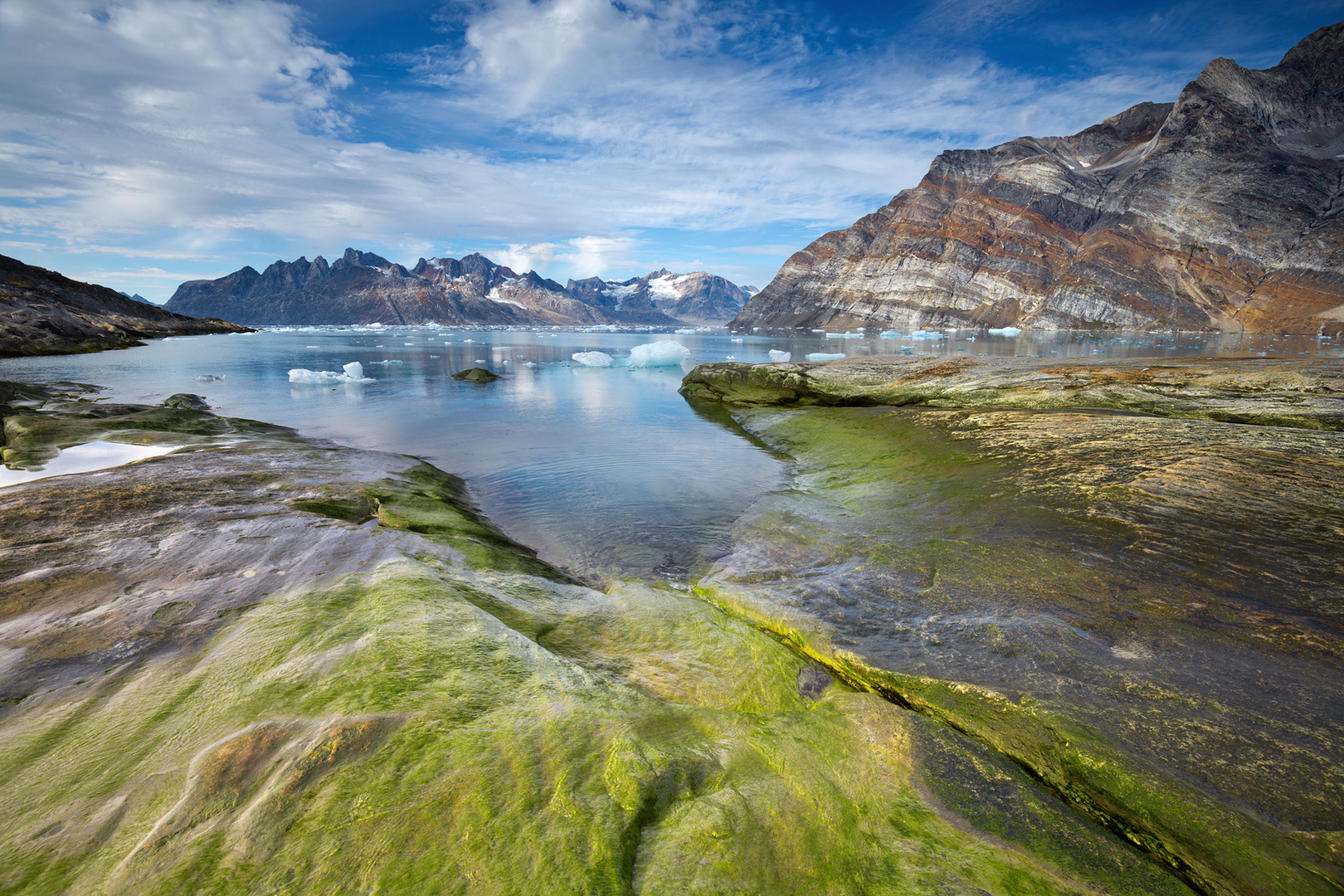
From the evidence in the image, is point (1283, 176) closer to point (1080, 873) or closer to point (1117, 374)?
point (1117, 374)

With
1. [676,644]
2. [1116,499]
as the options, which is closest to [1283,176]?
[1116,499]

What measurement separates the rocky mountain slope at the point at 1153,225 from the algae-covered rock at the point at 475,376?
5826 inches

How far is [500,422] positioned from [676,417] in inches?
319

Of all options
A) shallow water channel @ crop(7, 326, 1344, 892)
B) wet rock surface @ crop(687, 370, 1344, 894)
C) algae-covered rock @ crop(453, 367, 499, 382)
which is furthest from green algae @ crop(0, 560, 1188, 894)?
algae-covered rock @ crop(453, 367, 499, 382)

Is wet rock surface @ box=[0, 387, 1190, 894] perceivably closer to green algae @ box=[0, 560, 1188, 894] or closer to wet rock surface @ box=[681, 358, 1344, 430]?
green algae @ box=[0, 560, 1188, 894]

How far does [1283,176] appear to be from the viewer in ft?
375

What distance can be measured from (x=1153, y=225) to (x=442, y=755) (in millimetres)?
189318

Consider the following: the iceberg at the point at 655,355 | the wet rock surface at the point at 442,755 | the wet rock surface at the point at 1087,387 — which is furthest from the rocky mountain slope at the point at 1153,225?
the wet rock surface at the point at 442,755

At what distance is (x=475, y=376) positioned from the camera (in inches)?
1523

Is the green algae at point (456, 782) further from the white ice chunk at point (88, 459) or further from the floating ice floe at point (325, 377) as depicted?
the floating ice floe at point (325, 377)

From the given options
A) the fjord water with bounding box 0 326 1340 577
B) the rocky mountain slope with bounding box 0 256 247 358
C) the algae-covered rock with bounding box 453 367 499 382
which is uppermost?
the rocky mountain slope with bounding box 0 256 247 358

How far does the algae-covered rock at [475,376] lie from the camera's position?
1512 inches

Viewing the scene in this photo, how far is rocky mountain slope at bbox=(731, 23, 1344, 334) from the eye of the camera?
111875 millimetres

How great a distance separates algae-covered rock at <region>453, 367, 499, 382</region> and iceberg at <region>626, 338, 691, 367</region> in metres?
15.1
